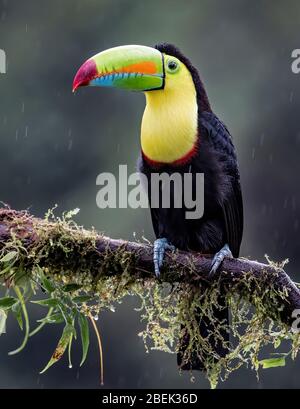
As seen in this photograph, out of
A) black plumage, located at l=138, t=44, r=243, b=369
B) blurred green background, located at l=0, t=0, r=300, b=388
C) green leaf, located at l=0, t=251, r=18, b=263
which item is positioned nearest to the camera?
green leaf, located at l=0, t=251, r=18, b=263

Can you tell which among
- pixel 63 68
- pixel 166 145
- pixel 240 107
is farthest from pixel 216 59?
pixel 166 145

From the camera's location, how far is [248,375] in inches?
368

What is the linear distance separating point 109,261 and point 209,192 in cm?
76

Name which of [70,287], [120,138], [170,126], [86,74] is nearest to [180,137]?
[170,126]

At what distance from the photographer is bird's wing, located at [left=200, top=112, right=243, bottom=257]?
372 centimetres

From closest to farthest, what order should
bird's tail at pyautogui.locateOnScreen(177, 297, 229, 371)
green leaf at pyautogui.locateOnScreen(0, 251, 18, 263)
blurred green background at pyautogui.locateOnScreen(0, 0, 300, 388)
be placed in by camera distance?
green leaf at pyautogui.locateOnScreen(0, 251, 18, 263) → bird's tail at pyautogui.locateOnScreen(177, 297, 229, 371) → blurred green background at pyautogui.locateOnScreen(0, 0, 300, 388)

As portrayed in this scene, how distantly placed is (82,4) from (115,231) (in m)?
3.80

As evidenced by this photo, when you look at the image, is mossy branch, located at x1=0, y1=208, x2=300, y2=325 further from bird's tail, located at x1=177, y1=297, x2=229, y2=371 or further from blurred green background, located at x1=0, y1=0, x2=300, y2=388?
blurred green background, located at x1=0, y1=0, x2=300, y2=388

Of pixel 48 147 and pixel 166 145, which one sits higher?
pixel 48 147

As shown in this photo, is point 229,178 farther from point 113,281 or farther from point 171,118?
point 113,281

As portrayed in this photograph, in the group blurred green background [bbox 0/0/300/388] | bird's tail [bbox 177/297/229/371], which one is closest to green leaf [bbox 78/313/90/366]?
bird's tail [bbox 177/297/229/371]

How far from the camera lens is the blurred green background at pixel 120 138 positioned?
922 centimetres

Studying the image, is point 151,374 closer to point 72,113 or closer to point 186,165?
point 72,113

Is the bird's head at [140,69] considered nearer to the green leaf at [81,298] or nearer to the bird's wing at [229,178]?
the bird's wing at [229,178]
